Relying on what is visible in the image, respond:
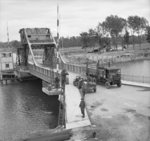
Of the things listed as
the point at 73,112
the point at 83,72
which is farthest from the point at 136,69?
the point at 73,112

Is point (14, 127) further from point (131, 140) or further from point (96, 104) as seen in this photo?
point (131, 140)

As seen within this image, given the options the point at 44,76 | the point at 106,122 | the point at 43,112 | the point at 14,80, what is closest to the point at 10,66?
the point at 14,80

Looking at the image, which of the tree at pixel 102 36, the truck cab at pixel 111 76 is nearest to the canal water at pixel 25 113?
the truck cab at pixel 111 76

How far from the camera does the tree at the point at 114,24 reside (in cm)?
11588

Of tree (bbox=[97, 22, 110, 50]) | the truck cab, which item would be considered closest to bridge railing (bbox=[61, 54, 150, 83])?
the truck cab

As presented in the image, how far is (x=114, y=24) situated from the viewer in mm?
115562

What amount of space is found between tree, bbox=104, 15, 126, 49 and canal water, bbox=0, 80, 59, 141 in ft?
275

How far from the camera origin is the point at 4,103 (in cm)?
3259

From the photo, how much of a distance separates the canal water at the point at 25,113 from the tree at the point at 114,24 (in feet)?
275

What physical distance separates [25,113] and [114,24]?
3774 inches

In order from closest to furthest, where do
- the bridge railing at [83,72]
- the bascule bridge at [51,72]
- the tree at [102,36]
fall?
1. the bascule bridge at [51,72]
2. the bridge railing at [83,72]
3. the tree at [102,36]

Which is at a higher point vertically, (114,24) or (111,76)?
(114,24)

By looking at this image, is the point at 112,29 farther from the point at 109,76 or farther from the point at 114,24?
the point at 109,76

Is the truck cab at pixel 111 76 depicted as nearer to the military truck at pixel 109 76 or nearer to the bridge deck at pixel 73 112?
the military truck at pixel 109 76
